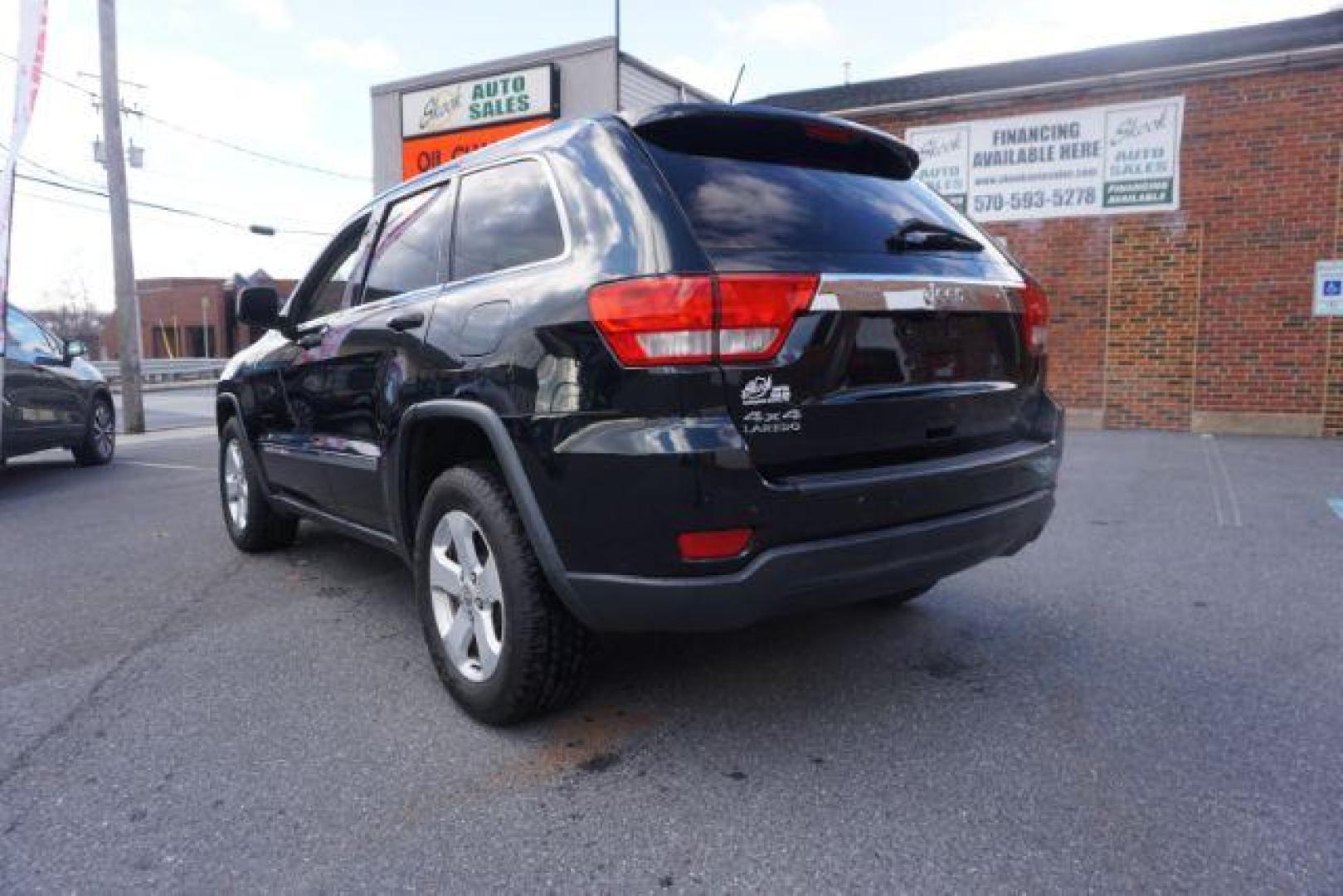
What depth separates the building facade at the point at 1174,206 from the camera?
1005cm

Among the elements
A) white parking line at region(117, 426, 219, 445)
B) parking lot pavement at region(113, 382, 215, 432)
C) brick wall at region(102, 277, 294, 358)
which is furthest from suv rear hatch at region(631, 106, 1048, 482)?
brick wall at region(102, 277, 294, 358)

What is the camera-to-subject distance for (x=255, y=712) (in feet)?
9.63

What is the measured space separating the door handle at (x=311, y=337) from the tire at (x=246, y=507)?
989 millimetres

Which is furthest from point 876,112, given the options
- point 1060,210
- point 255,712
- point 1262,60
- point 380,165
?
point 255,712

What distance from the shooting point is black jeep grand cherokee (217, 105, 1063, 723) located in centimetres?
223

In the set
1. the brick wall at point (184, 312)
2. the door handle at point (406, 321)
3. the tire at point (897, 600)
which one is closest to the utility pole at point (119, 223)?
the door handle at point (406, 321)

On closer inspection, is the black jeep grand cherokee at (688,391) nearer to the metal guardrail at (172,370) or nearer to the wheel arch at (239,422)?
the wheel arch at (239,422)

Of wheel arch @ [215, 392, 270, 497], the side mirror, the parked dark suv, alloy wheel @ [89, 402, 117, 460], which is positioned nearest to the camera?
the side mirror

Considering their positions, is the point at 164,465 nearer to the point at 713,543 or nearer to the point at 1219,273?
the point at 713,543

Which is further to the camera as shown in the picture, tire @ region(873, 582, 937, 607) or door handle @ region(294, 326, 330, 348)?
door handle @ region(294, 326, 330, 348)

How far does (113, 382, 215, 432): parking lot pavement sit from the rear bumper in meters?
13.2

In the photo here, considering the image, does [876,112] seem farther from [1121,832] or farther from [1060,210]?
[1121,832]

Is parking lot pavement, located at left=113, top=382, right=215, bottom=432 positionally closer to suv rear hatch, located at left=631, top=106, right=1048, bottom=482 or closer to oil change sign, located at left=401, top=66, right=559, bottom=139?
oil change sign, located at left=401, top=66, right=559, bottom=139

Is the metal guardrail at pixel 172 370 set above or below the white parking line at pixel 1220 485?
above
